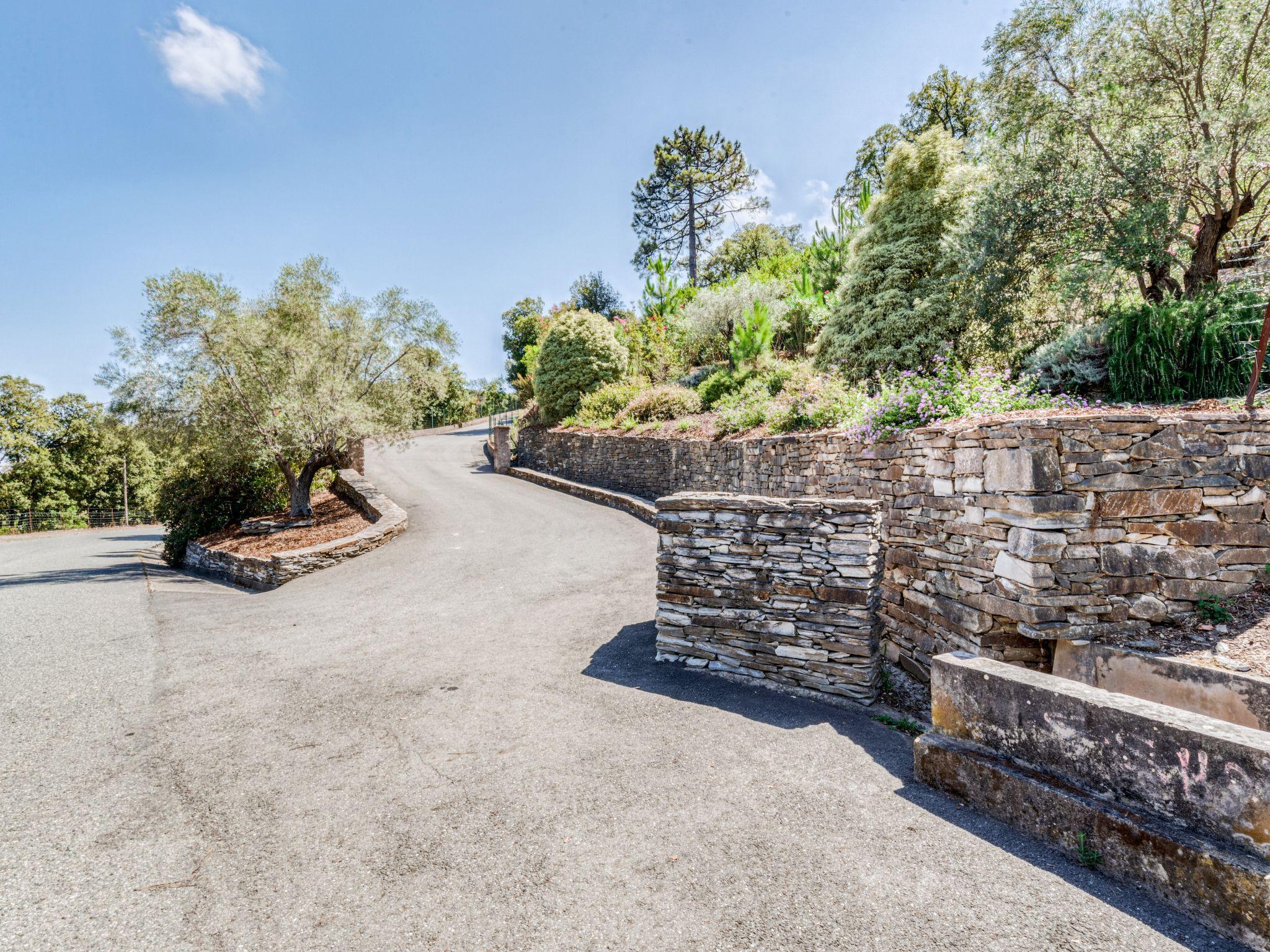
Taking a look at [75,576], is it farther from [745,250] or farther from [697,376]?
[745,250]

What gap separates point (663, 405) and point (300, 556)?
Result: 10.1m

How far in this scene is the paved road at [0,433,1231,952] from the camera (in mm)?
2361

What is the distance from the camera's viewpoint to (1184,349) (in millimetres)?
6012

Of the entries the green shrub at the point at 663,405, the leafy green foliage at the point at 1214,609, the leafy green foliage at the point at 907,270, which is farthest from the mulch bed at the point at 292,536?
the leafy green foliage at the point at 1214,609

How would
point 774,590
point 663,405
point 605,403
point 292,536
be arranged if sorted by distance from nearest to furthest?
1. point 774,590
2. point 292,536
3. point 663,405
4. point 605,403

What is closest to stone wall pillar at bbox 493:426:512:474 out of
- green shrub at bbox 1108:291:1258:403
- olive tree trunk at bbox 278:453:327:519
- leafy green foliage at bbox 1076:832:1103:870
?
olive tree trunk at bbox 278:453:327:519

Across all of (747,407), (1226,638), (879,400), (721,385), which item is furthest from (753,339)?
(1226,638)

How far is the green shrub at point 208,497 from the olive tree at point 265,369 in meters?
1.70

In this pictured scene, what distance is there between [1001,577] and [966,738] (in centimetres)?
128

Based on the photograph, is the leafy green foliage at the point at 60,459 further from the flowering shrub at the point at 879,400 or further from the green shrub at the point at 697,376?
the flowering shrub at the point at 879,400

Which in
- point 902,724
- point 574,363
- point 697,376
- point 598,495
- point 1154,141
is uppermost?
point 1154,141

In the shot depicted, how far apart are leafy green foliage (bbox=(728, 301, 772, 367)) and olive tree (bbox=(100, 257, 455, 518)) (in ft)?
30.7

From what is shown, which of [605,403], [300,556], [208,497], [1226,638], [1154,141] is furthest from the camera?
[605,403]

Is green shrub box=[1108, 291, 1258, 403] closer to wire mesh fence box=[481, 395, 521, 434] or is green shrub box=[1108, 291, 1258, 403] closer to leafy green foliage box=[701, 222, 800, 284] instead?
leafy green foliage box=[701, 222, 800, 284]
